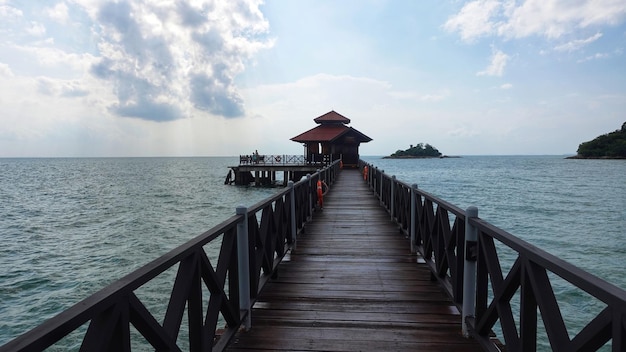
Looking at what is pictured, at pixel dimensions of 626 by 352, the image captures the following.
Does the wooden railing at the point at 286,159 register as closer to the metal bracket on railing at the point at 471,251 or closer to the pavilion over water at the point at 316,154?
the pavilion over water at the point at 316,154

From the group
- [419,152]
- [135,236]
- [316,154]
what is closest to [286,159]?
[316,154]

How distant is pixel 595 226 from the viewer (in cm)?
1878

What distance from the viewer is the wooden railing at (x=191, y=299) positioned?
1.53m

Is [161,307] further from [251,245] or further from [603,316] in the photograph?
[603,316]

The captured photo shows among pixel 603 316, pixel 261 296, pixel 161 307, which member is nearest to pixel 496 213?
pixel 161 307

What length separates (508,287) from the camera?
100.0 inches

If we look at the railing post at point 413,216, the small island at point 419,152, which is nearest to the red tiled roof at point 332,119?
the railing post at point 413,216

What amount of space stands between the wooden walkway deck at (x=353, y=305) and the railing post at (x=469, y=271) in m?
0.25

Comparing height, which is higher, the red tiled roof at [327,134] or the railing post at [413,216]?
the red tiled roof at [327,134]

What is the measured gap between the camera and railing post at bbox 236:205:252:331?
11.4 ft

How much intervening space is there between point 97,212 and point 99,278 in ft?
53.9

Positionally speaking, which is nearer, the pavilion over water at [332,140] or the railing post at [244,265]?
the railing post at [244,265]

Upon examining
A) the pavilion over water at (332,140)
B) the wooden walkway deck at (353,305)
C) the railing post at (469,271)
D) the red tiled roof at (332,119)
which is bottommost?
the wooden walkway deck at (353,305)

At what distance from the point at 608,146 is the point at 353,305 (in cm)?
13861
